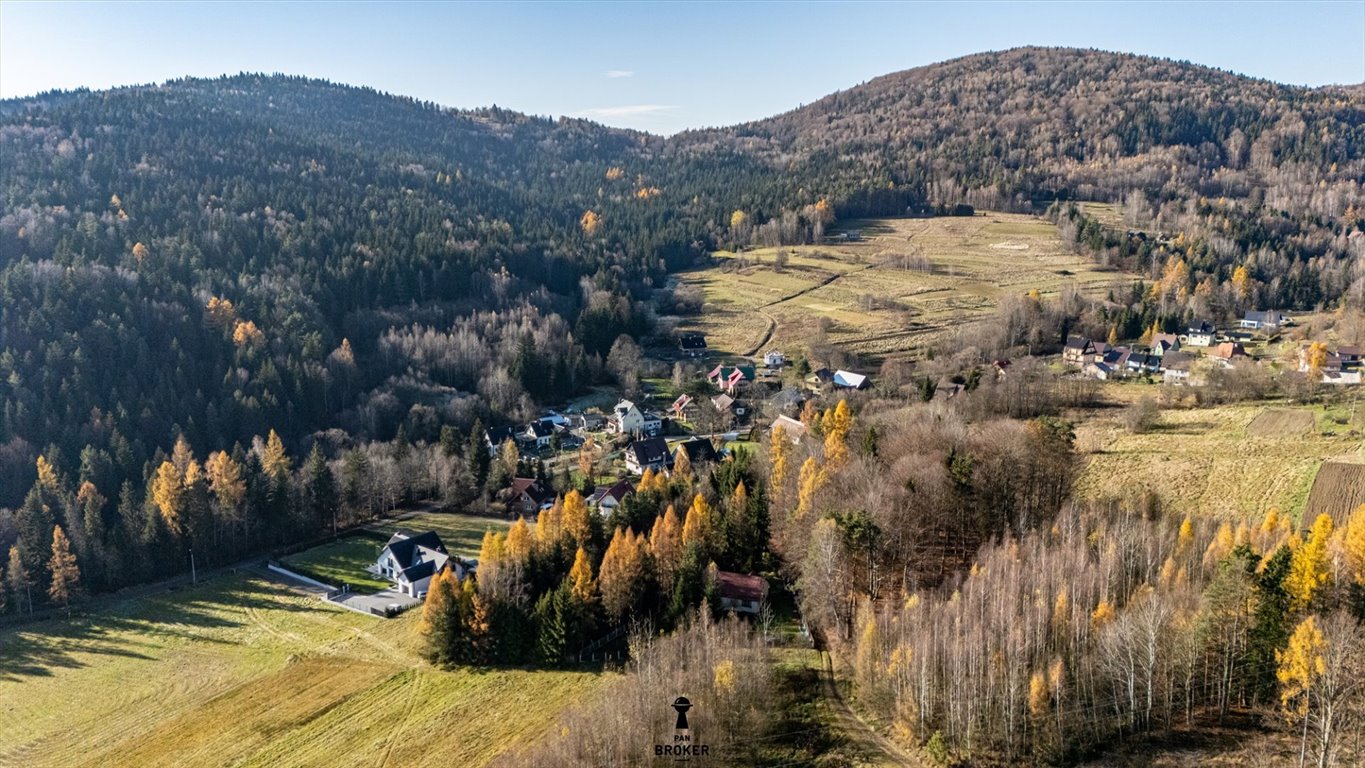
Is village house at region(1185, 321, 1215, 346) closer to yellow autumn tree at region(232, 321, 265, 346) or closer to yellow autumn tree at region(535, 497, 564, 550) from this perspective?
yellow autumn tree at region(535, 497, 564, 550)

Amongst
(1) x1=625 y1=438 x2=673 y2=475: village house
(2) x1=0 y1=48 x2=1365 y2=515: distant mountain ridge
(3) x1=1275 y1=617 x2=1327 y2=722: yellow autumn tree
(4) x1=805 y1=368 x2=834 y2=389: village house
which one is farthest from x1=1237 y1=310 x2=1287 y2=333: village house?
(3) x1=1275 y1=617 x2=1327 y2=722: yellow autumn tree

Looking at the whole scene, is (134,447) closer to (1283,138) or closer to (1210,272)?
(1210,272)

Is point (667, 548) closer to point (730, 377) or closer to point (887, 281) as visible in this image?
point (730, 377)

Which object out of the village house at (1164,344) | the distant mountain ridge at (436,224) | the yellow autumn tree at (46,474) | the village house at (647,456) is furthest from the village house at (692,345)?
the yellow autumn tree at (46,474)

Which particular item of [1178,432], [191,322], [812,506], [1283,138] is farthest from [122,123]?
[1283,138]

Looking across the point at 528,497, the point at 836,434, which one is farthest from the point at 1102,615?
the point at 528,497

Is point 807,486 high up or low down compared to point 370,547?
up
